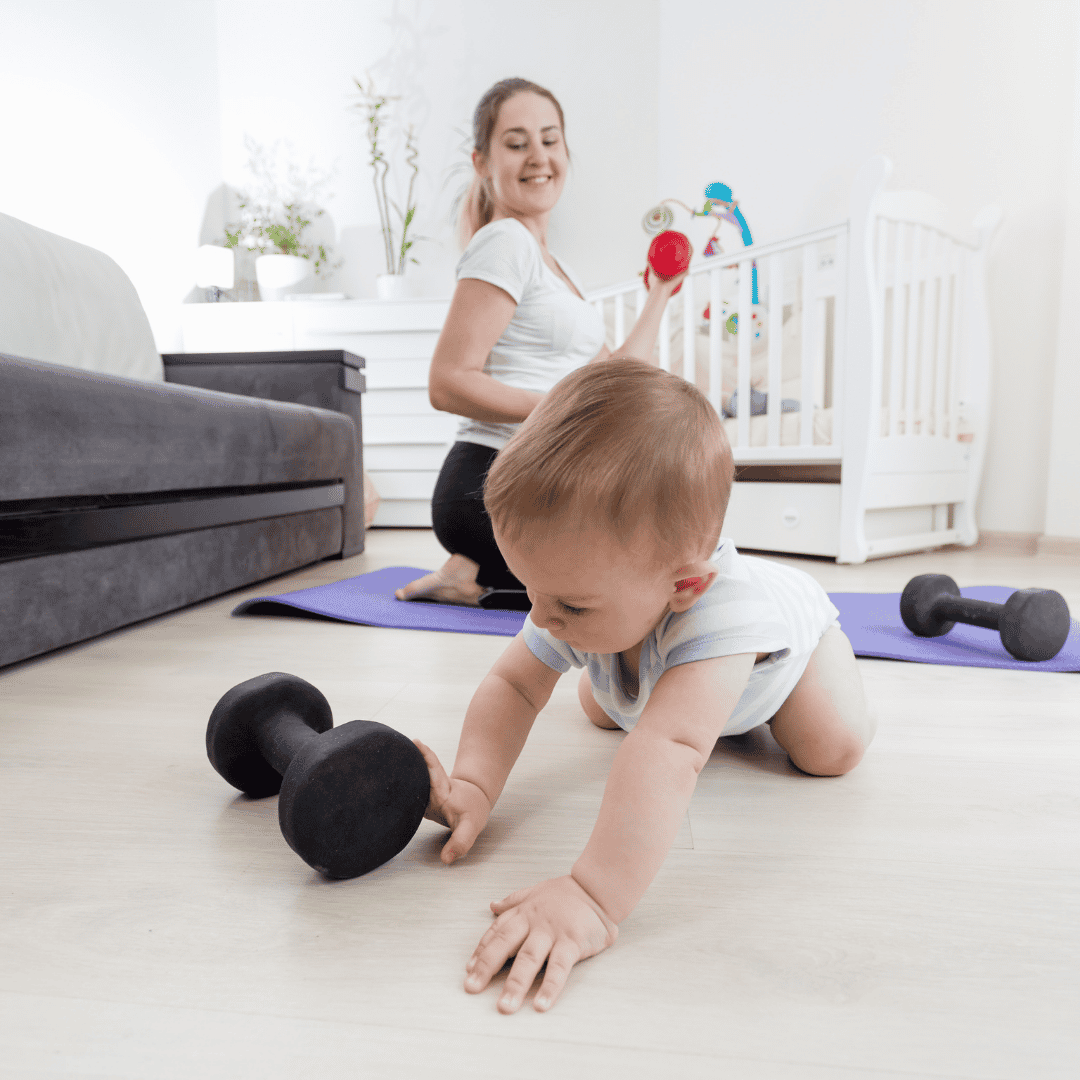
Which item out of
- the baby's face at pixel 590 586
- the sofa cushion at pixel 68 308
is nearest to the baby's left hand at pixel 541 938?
the baby's face at pixel 590 586

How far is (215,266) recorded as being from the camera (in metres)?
3.22

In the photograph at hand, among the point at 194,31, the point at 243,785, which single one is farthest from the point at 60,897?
the point at 194,31

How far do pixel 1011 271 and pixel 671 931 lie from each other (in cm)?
266

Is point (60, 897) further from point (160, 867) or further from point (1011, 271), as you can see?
point (1011, 271)

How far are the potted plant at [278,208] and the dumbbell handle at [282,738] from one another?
10.5 feet

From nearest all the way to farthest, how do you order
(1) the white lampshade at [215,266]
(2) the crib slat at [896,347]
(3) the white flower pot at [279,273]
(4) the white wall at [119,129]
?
(2) the crib slat at [896,347], (4) the white wall at [119,129], (1) the white lampshade at [215,266], (3) the white flower pot at [279,273]

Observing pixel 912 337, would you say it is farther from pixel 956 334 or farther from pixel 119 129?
pixel 119 129

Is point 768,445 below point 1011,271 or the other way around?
below

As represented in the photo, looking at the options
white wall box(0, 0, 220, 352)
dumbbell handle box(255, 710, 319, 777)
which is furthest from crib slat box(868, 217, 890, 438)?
white wall box(0, 0, 220, 352)

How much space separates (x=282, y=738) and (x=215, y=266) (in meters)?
3.15

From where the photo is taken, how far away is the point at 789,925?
1.55 feet

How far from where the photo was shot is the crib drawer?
84.4 inches

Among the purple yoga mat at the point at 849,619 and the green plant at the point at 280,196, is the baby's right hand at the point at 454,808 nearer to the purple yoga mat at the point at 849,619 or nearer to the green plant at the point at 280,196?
the purple yoga mat at the point at 849,619

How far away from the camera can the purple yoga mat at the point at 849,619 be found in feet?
3.62
